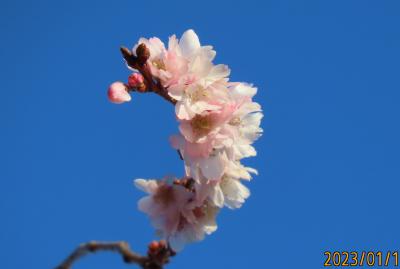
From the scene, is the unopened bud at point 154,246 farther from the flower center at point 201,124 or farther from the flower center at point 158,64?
the flower center at point 158,64

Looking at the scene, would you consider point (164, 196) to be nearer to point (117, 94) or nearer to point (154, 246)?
point (154, 246)

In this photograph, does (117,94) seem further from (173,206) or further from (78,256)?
(78,256)

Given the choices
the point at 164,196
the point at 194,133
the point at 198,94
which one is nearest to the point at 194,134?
the point at 194,133

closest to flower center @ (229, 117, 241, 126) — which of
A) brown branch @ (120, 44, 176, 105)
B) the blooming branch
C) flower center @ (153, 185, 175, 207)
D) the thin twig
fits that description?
the blooming branch

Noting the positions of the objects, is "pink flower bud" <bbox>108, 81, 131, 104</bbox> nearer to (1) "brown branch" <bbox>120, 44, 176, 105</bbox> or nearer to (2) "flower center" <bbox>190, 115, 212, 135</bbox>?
(1) "brown branch" <bbox>120, 44, 176, 105</bbox>

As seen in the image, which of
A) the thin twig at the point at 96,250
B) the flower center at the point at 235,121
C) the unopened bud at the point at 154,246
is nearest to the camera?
the thin twig at the point at 96,250

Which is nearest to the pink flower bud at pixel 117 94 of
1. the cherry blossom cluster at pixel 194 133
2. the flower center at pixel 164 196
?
the cherry blossom cluster at pixel 194 133

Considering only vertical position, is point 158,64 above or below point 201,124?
above
